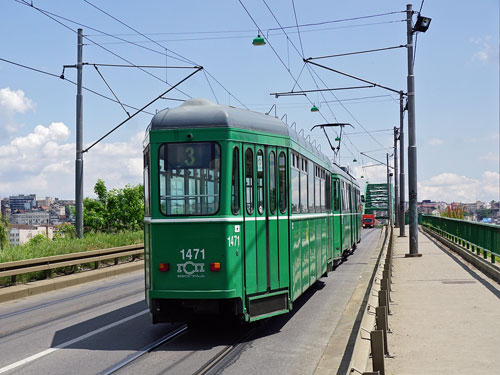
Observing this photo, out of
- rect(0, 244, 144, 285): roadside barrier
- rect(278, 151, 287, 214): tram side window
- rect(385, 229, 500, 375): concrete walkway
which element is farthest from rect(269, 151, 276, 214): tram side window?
rect(0, 244, 144, 285): roadside barrier

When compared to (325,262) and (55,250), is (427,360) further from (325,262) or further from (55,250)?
(55,250)

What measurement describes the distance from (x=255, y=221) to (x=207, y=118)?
157 centimetres

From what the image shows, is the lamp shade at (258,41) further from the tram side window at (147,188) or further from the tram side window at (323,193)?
the tram side window at (147,188)

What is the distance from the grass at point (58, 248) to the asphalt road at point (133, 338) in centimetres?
249

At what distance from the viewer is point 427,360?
8016 mm

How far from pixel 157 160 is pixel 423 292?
24.5 ft

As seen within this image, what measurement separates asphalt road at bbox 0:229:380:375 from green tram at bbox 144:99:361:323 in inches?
20.0

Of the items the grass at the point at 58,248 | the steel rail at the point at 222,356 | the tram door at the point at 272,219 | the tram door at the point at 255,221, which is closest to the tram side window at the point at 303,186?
the tram door at the point at 272,219

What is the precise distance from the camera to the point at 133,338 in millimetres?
9664

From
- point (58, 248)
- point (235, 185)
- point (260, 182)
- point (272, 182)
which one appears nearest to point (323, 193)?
point (272, 182)

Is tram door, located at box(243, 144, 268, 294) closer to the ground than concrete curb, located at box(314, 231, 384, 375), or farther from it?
farther from it

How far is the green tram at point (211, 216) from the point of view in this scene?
9055 mm

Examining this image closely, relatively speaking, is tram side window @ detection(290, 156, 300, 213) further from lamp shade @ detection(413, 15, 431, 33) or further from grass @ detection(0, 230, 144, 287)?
lamp shade @ detection(413, 15, 431, 33)

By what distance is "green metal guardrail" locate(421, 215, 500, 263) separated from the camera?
1788cm
